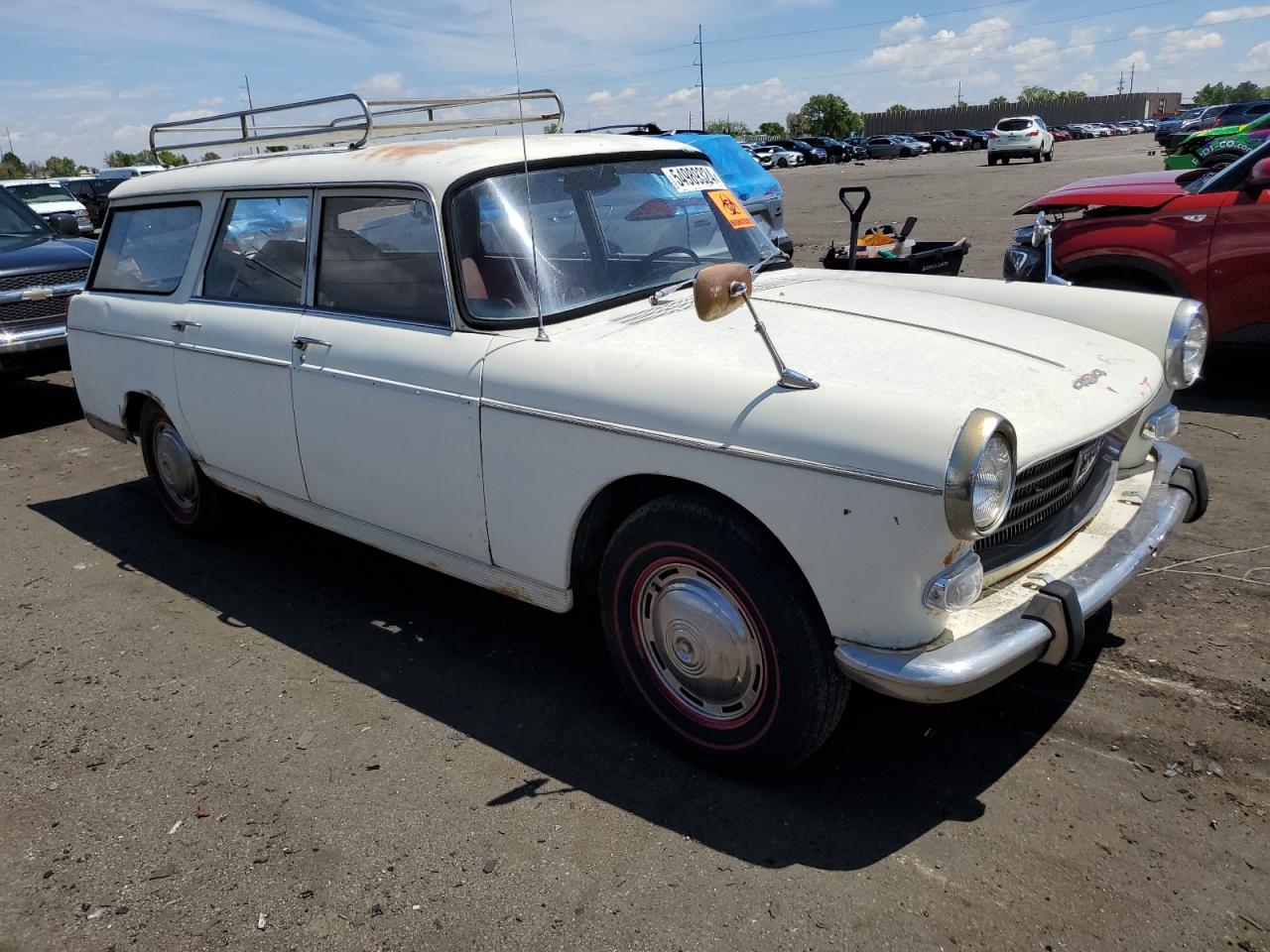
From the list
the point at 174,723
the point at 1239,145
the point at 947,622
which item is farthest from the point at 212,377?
the point at 1239,145

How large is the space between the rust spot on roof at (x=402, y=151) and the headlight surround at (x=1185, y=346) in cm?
266

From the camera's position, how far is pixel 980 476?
2273 mm

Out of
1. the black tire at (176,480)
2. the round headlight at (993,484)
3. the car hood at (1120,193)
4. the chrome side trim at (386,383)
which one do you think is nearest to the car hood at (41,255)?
the black tire at (176,480)

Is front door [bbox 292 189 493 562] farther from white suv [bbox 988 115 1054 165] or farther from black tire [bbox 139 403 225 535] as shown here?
white suv [bbox 988 115 1054 165]

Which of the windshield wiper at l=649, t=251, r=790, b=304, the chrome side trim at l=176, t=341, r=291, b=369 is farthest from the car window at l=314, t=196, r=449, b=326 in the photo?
the windshield wiper at l=649, t=251, r=790, b=304

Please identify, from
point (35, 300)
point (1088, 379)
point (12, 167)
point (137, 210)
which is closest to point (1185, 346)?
point (1088, 379)

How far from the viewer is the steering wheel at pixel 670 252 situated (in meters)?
3.66

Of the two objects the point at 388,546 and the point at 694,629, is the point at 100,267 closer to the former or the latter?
the point at 388,546

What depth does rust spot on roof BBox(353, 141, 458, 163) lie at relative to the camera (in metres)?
3.59

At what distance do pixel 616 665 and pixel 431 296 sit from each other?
4.64ft

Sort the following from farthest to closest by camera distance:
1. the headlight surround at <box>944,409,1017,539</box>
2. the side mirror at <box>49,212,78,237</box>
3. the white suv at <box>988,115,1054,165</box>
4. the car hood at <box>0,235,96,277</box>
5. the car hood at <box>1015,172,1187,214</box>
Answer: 1. the white suv at <box>988,115,1054,165</box>
2. the side mirror at <box>49,212,78,237</box>
3. the car hood at <box>0,235,96,277</box>
4. the car hood at <box>1015,172,1187,214</box>
5. the headlight surround at <box>944,409,1017,539</box>

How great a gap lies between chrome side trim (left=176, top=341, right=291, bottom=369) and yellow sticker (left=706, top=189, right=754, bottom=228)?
183 centimetres

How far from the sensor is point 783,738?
268cm

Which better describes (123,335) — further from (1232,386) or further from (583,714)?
(1232,386)
